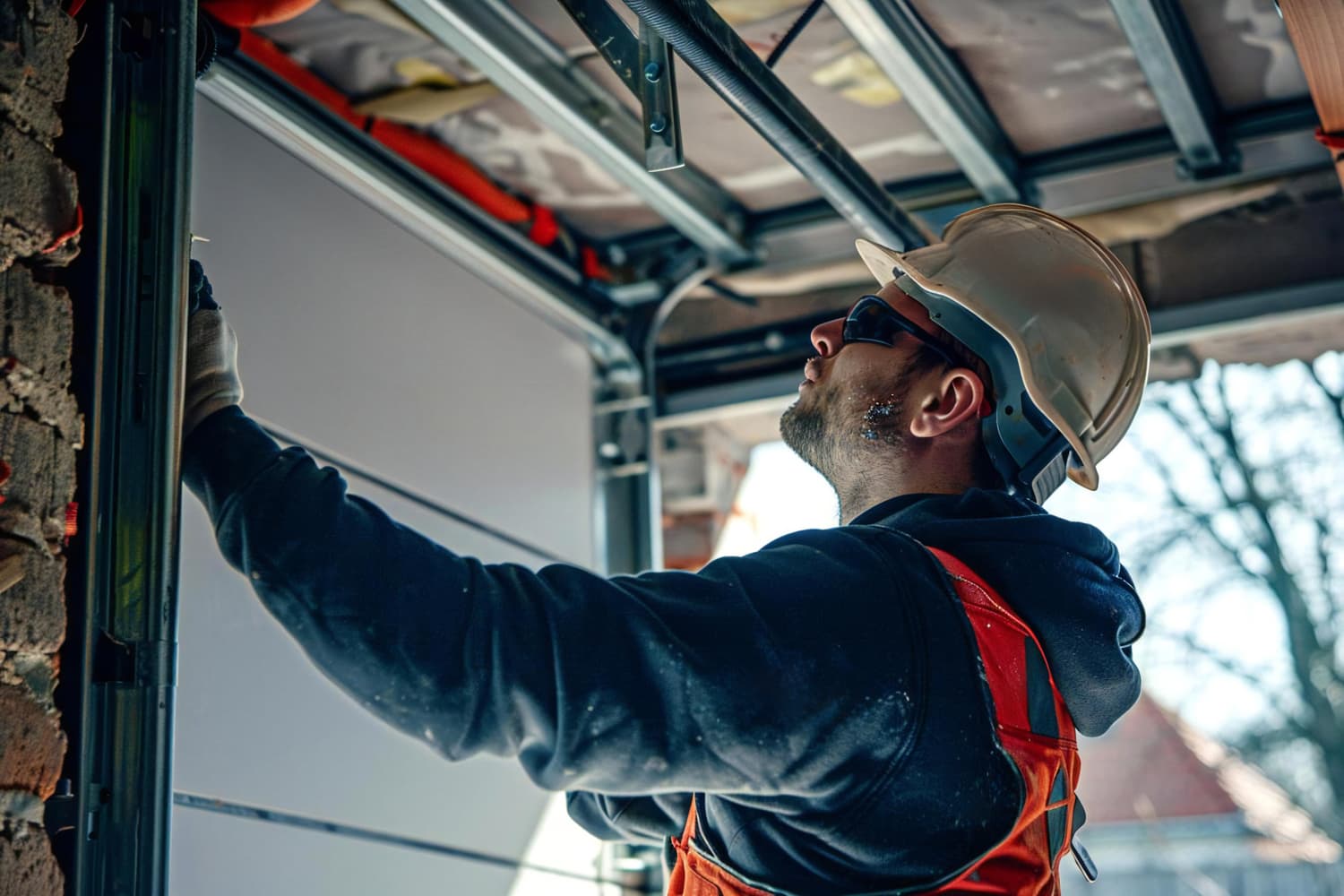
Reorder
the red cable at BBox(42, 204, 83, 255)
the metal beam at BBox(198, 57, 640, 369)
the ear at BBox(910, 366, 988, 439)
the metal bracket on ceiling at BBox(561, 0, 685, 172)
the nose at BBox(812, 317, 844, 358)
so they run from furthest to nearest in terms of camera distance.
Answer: the metal beam at BBox(198, 57, 640, 369)
the metal bracket on ceiling at BBox(561, 0, 685, 172)
the nose at BBox(812, 317, 844, 358)
the ear at BBox(910, 366, 988, 439)
the red cable at BBox(42, 204, 83, 255)

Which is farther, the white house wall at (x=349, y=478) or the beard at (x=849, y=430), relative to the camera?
the white house wall at (x=349, y=478)

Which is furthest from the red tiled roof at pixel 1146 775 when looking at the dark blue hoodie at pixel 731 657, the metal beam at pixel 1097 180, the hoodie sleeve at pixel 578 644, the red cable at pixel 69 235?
the red cable at pixel 69 235

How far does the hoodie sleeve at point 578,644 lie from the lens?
5.55 ft

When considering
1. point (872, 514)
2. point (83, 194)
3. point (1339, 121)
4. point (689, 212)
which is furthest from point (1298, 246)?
point (83, 194)

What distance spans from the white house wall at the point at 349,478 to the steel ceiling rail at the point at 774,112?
2.08 feet

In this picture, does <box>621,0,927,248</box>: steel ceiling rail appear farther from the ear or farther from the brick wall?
the brick wall

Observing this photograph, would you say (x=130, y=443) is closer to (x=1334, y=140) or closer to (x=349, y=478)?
(x=349, y=478)

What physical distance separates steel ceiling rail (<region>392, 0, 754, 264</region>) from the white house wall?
496mm

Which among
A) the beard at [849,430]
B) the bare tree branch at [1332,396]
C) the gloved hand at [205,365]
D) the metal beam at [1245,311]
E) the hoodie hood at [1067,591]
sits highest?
the bare tree branch at [1332,396]

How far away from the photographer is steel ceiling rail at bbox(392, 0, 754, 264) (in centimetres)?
342

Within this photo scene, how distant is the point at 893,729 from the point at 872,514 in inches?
21.1

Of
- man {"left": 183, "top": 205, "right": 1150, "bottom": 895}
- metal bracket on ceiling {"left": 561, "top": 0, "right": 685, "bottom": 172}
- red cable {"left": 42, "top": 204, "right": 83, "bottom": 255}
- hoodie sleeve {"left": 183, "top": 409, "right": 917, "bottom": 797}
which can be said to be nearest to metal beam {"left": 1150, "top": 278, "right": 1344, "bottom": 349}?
man {"left": 183, "top": 205, "right": 1150, "bottom": 895}

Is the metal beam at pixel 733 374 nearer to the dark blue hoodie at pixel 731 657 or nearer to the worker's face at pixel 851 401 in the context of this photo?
the worker's face at pixel 851 401

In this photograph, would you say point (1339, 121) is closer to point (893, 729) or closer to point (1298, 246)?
point (1298, 246)
